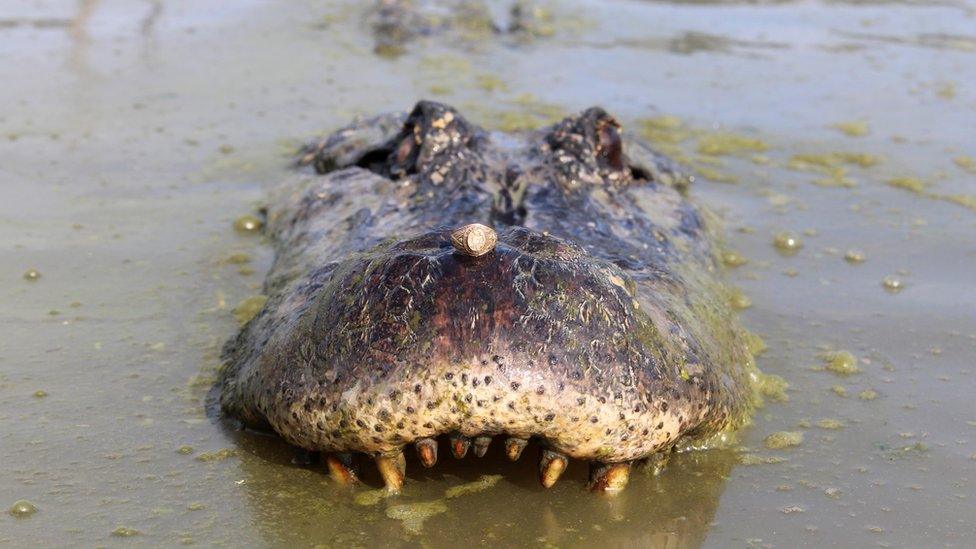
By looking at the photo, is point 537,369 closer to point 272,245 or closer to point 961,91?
point 272,245

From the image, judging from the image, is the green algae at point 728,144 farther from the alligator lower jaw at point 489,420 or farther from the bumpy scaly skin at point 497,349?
the alligator lower jaw at point 489,420

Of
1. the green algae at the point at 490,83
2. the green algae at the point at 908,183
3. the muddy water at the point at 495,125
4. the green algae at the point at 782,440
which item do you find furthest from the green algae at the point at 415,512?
the green algae at the point at 490,83

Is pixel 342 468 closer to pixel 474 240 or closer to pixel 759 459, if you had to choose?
pixel 474 240

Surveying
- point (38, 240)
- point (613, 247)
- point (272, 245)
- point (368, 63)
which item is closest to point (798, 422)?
point (613, 247)

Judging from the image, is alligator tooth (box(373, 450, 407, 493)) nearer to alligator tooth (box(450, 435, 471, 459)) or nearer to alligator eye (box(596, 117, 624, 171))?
alligator tooth (box(450, 435, 471, 459))

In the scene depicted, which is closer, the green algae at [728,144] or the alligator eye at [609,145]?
the alligator eye at [609,145]

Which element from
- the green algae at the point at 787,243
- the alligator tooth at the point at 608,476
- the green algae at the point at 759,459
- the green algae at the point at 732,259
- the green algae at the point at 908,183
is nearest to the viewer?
the alligator tooth at the point at 608,476
